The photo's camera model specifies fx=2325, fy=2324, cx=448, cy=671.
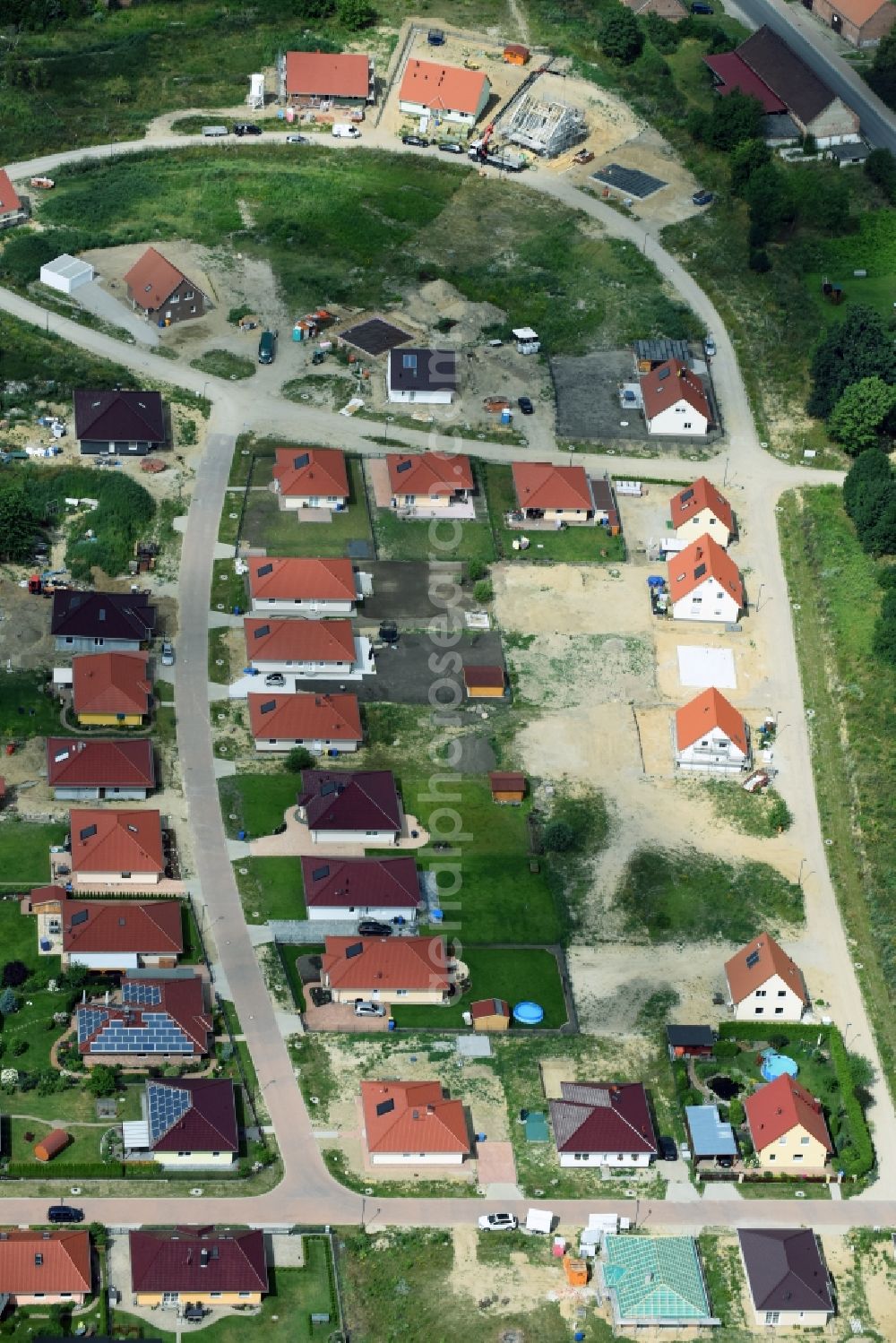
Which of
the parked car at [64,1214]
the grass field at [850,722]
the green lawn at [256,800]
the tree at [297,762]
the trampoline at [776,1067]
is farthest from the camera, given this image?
the tree at [297,762]

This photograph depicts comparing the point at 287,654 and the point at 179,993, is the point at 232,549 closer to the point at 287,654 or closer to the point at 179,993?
the point at 287,654

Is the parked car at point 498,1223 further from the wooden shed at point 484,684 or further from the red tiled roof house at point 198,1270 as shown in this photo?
the wooden shed at point 484,684

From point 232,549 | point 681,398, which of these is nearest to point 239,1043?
point 232,549

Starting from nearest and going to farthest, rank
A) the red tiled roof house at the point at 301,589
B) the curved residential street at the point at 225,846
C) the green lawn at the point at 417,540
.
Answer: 1. the curved residential street at the point at 225,846
2. the red tiled roof house at the point at 301,589
3. the green lawn at the point at 417,540

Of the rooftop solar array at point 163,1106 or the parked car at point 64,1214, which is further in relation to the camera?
the rooftop solar array at point 163,1106

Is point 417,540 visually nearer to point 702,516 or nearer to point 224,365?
point 702,516

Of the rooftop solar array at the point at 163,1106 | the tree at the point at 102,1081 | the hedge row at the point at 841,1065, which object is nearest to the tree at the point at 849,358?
the hedge row at the point at 841,1065

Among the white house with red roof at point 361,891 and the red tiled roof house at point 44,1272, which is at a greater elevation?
the white house with red roof at point 361,891

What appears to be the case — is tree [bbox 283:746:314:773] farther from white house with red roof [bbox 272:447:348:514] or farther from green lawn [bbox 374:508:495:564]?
white house with red roof [bbox 272:447:348:514]
